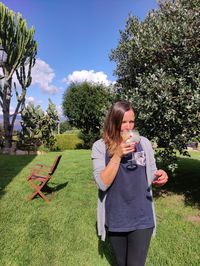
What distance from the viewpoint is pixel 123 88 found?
7824 millimetres

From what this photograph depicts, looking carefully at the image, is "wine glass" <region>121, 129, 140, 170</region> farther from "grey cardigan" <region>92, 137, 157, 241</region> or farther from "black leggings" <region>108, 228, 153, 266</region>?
"black leggings" <region>108, 228, 153, 266</region>

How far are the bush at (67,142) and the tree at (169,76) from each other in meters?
15.8

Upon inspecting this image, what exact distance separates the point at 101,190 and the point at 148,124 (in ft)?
13.7

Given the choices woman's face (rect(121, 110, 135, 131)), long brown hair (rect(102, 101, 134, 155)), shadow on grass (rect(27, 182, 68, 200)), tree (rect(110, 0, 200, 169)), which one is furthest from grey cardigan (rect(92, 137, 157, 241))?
shadow on grass (rect(27, 182, 68, 200))

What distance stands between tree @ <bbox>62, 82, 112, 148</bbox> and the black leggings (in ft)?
61.8

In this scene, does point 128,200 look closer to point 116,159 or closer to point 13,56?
point 116,159

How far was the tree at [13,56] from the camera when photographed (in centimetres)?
1758

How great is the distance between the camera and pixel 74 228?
5.22m

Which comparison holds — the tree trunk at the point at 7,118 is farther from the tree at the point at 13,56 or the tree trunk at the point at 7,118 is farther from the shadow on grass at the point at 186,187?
the shadow on grass at the point at 186,187

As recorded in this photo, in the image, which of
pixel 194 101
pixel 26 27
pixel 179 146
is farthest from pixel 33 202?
pixel 26 27

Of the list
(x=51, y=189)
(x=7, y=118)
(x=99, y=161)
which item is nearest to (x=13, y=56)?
(x=7, y=118)

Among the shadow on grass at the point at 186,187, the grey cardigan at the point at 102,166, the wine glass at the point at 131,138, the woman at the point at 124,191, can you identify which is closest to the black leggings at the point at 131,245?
the woman at the point at 124,191

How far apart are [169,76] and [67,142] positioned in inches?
682

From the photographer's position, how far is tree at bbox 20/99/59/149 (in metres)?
19.4
